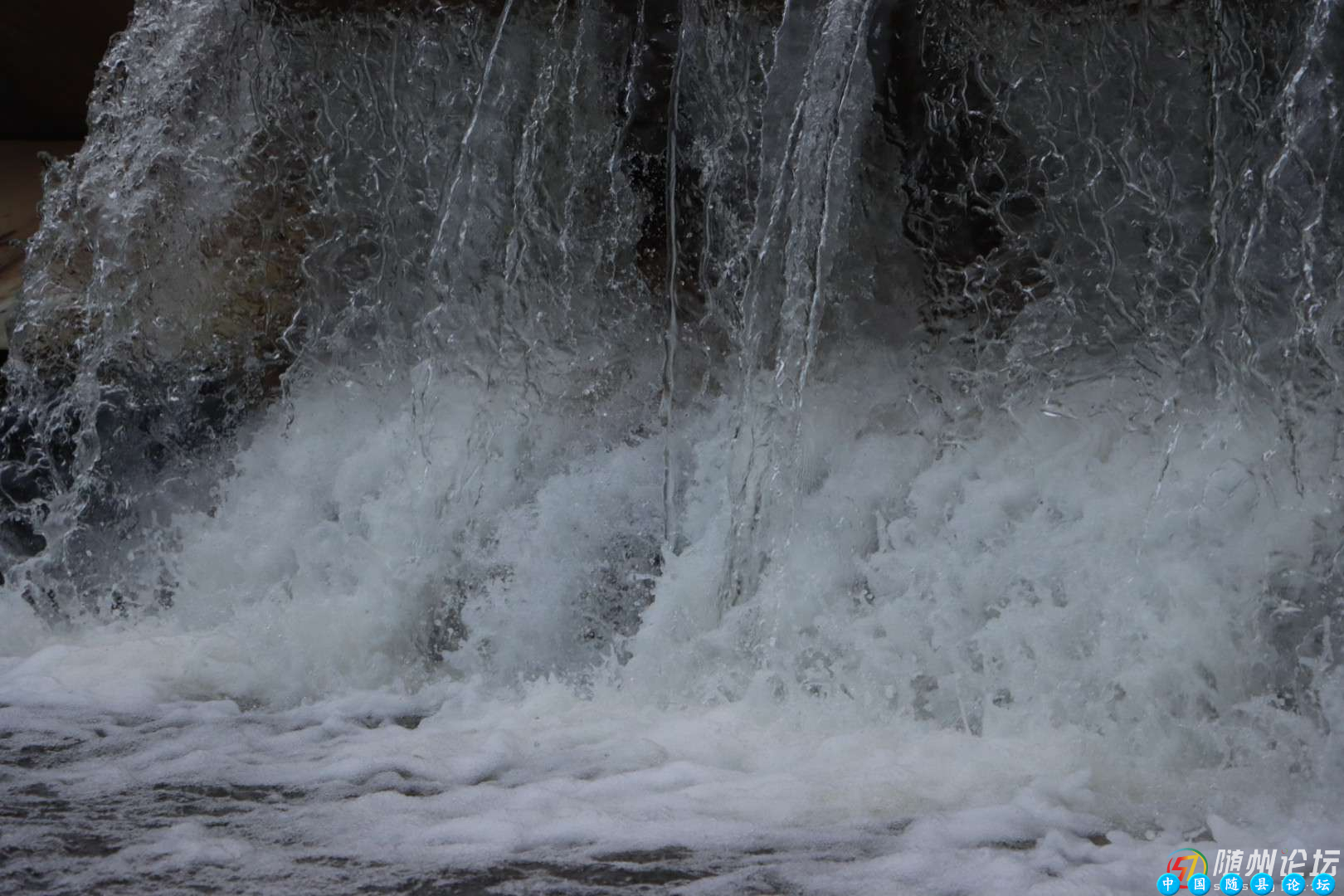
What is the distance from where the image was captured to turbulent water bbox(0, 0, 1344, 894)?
6.93 feet

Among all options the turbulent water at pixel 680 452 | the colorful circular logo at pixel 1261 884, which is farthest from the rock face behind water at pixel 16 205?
the colorful circular logo at pixel 1261 884

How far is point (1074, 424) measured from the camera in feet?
9.13

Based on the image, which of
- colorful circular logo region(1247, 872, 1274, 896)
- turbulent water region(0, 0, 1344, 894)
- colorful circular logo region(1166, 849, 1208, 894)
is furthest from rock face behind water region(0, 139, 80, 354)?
colorful circular logo region(1247, 872, 1274, 896)

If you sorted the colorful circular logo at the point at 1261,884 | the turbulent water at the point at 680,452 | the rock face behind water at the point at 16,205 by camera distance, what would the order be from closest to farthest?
the colorful circular logo at the point at 1261,884 → the turbulent water at the point at 680,452 → the rock face behind water at the point at 16,205

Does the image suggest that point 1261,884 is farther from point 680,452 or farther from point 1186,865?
point 680,452

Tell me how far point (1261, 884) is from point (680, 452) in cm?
165

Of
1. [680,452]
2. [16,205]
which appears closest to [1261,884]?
[680,452]

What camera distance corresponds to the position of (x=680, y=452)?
10.3ft

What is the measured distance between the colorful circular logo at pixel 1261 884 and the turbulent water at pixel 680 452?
0.13 meters

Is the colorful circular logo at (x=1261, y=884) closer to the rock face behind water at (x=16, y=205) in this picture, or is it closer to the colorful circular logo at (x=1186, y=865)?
the colorful circular logo at (x=1186, y=865)

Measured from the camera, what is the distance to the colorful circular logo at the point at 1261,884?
1.79 metres

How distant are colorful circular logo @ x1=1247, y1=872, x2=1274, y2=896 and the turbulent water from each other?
0.43ft

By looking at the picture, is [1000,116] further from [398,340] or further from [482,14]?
[398,340]

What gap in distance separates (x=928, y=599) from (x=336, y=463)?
163 centimetres
